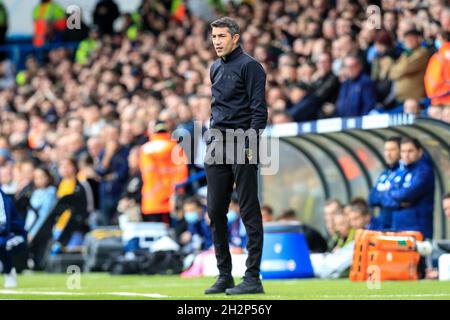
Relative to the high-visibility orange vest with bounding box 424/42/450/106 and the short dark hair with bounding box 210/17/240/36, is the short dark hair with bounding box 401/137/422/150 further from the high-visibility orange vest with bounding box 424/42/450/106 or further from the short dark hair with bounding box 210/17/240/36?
the short dark hair with bounding box 210/17/240/36

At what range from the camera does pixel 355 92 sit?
18.7 m

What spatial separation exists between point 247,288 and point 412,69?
7.31 m

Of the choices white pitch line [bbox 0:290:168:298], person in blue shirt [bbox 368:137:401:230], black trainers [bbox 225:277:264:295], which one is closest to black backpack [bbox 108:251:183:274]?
person in blue shirt [bbox 368:137:401:230]

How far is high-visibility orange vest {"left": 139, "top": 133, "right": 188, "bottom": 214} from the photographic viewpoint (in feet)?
66.4

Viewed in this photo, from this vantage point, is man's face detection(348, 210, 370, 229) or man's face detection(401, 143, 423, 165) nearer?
man's face detection(401, 143, 423, 165)

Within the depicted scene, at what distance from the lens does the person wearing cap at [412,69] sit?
18.0m

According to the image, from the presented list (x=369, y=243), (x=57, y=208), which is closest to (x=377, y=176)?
(x=369, y=243)

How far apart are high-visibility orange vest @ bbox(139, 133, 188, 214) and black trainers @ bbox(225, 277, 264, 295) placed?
28.8 feet

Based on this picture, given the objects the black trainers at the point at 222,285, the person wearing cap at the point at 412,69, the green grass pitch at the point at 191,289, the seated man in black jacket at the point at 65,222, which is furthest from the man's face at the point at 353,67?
the black trainers at the point at 222,285

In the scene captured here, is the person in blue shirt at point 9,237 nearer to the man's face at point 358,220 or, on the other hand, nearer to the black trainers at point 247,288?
the black trainers at point 247,288

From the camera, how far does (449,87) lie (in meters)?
17.0

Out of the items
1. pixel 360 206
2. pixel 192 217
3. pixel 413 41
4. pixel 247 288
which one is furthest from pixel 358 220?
pixel 247 288

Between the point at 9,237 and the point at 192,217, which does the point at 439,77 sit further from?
the point at 9,237
